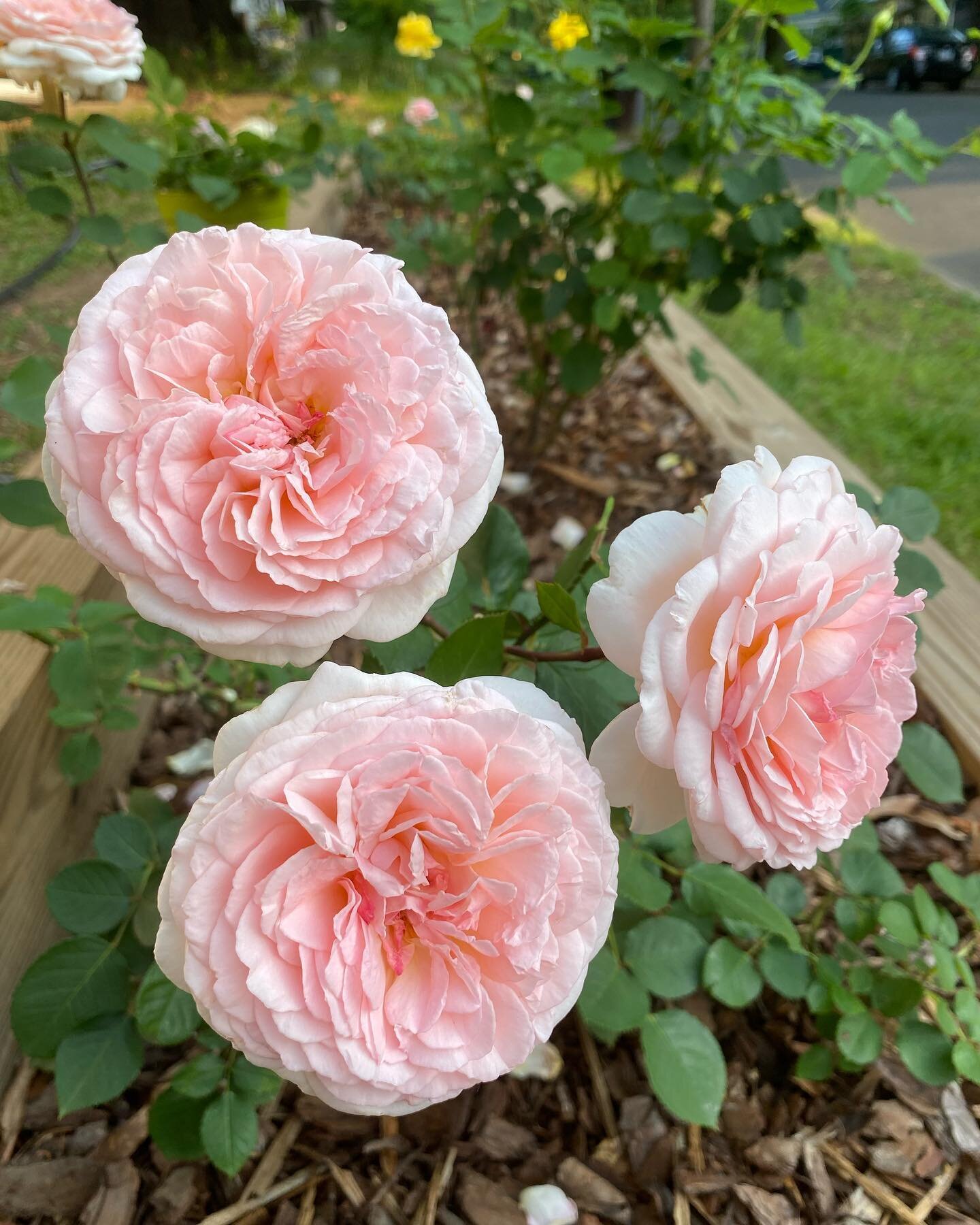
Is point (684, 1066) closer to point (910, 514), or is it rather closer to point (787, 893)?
point (787, 893)

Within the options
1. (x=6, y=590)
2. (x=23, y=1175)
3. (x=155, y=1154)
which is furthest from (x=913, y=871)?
(x=6, y=590)

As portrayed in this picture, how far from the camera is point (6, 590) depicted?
0.97 meters

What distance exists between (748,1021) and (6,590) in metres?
0.99

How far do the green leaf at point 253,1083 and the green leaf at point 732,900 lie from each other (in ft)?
1.23

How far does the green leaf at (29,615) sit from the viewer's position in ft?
2.24

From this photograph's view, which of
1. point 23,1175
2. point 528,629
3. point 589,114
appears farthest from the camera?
point 589,114

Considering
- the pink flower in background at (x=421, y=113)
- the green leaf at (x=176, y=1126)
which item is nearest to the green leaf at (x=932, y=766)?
the green leaf at (x=176, y=1126)

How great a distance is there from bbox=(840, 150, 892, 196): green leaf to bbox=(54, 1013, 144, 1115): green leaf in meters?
1.33

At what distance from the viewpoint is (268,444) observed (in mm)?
415

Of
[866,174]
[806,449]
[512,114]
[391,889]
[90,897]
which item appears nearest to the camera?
[391,889]

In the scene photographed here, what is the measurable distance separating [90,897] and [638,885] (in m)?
0.46

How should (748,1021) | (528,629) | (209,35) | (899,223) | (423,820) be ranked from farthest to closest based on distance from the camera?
(209,35), (899,223), (748,1021), (528,629), (423,820)

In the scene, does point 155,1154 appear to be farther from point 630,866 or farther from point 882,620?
point 882,620

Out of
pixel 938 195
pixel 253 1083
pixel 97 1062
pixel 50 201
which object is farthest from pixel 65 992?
pixel 938 195
